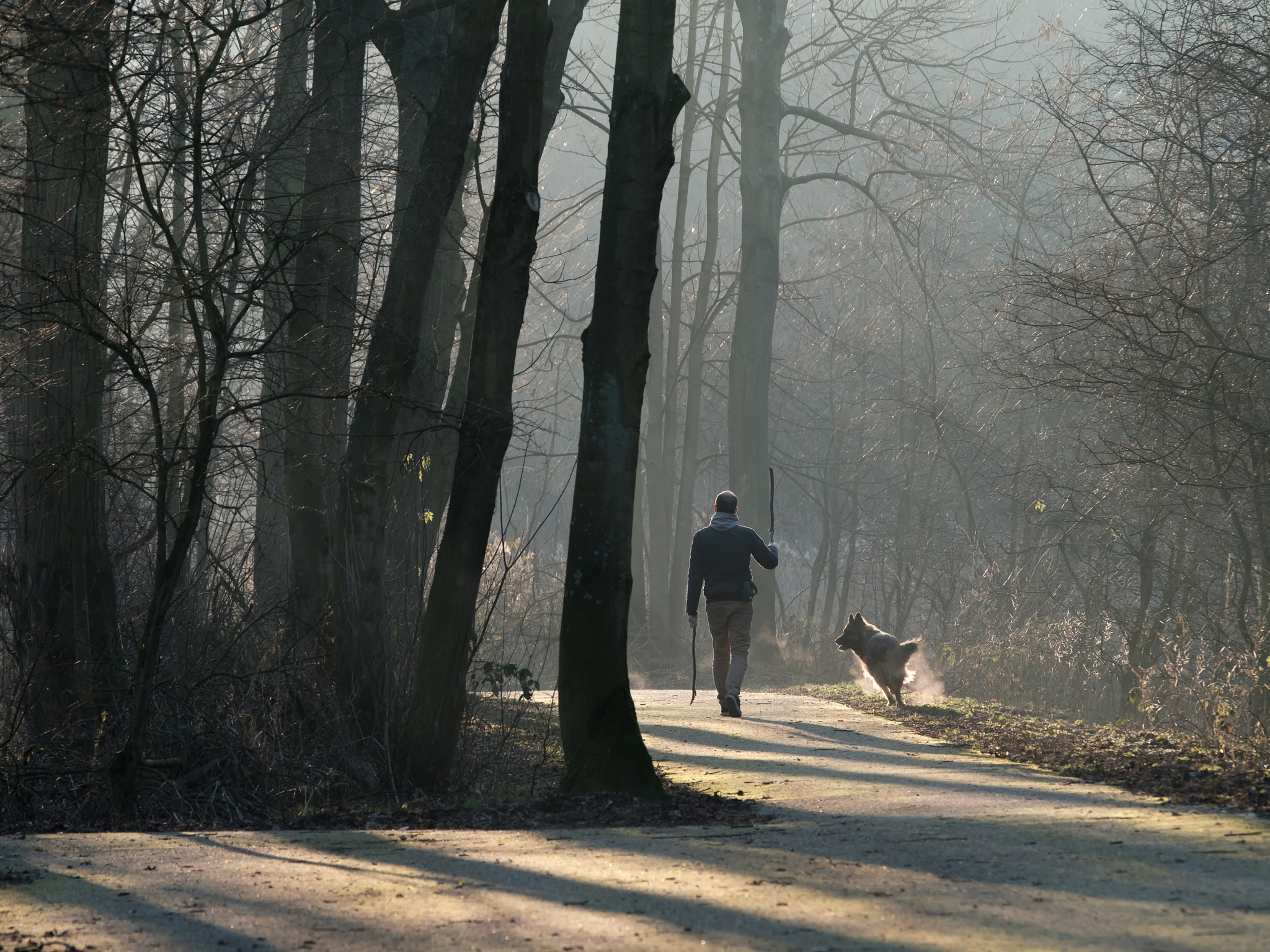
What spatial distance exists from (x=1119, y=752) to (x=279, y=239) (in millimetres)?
6798

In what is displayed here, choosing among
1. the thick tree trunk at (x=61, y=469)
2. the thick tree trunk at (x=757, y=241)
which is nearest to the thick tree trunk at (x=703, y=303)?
the thick tree trunk at (x=757, y=241)

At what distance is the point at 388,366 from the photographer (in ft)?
28.2

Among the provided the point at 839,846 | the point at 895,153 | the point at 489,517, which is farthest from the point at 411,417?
the point at 895,153

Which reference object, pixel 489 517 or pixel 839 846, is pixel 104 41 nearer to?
pixel 489 517

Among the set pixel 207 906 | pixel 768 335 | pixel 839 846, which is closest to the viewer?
pixel 207 906

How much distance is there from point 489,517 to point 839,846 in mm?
3300

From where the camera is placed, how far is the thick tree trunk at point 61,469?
8148 mm

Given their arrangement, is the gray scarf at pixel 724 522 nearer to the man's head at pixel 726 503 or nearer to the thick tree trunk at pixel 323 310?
the man's head at pixel 726 503

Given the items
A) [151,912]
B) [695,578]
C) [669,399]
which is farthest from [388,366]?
[669,399]

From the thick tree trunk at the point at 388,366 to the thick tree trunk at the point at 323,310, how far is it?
29 cm

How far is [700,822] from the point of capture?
654 centimetres

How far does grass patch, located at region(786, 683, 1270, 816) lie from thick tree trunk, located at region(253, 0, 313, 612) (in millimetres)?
5545

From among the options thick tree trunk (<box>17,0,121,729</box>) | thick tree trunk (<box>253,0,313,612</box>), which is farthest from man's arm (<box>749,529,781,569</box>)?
thick tree trunk (<box>17,0,121,729</box>)

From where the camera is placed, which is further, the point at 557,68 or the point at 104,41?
the point at 557,68
